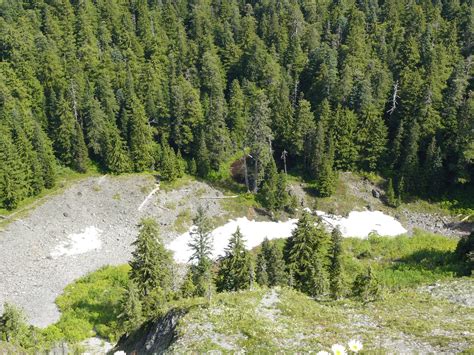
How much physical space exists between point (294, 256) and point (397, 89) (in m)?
43.3

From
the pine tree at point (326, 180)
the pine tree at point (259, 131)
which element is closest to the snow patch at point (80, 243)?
the pine tree at point (259, 131)

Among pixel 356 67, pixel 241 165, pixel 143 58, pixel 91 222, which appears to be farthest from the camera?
pixel 143 58

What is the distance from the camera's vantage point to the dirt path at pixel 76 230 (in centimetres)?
4750

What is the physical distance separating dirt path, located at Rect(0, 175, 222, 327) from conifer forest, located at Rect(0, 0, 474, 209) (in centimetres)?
388

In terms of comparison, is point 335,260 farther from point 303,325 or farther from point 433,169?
point 433,169

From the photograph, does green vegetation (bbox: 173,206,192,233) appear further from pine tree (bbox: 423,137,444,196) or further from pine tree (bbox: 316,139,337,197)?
pine tree (bbox: 423,137,444,196)

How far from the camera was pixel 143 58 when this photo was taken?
8700 centimetres

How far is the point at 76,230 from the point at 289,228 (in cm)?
2758

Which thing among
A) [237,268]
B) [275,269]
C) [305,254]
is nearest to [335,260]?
[305,254]

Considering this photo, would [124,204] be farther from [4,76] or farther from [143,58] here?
[143,58]

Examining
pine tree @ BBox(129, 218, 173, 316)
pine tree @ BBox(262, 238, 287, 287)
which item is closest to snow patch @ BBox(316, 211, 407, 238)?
pine tree @ BBox(262, 238, 287, 287)

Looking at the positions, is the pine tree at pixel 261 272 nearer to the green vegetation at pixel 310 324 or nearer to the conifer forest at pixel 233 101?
the green vegetation at pixel 310 324

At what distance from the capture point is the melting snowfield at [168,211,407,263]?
5962 cm

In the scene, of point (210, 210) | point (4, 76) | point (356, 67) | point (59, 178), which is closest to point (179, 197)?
point (210, 210)
